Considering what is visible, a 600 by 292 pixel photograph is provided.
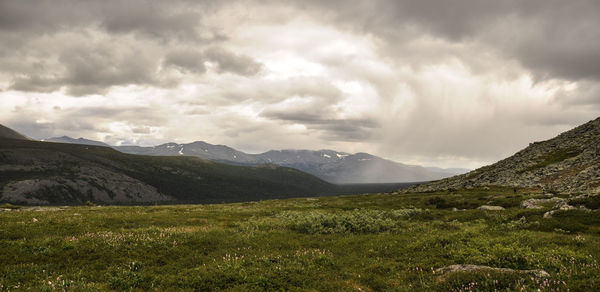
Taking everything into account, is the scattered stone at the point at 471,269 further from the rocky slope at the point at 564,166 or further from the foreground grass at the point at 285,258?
the rocky slope at the point at 564,166

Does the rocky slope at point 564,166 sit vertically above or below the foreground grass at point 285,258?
above

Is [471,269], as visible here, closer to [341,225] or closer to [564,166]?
[341,225]

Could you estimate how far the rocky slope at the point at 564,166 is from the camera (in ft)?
→ 163

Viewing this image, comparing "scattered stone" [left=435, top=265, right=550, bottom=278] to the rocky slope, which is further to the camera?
the rocky slope

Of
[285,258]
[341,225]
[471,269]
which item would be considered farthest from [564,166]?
[285,258]

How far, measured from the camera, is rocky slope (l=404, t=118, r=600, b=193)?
4969 cm

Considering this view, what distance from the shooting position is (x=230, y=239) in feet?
64.3

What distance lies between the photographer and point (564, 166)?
66562mm

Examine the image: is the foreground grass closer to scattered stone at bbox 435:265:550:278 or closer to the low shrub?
scattered stone at bbox 435:265:550:278

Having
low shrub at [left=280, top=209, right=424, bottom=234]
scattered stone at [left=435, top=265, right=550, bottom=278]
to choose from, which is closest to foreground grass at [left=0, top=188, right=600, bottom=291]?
scattered stone at [left=435, top=265, right=550, bottom=278]

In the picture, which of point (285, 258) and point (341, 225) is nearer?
point (285, 258)

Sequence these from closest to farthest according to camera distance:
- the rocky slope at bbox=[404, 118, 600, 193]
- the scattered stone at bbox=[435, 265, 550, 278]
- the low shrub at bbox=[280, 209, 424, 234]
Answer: the scattered stone at bbox=[435, 265, 550, 278] < the low shrub at bbox=[280, 209, 424, 234] < the rocky slope at bbox=[404, 118, 600, 193]

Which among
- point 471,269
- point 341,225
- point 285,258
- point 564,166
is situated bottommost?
point 341,225

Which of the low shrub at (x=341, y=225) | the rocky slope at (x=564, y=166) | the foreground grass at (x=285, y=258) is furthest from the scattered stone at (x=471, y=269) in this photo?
the rocky slope at (x=564, y=166)
